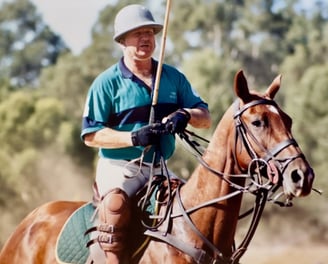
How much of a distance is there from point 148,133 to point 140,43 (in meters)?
0.83

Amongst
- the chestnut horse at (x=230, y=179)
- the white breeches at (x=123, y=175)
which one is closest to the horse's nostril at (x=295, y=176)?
the chestnut horse at (x=230, y=179)

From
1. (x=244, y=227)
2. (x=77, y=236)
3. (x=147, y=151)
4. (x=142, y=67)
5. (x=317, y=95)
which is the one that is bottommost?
(x=244, y=227)

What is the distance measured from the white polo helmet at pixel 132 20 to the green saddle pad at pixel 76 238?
144 cm

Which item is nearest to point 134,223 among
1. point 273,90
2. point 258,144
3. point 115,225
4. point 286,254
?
point 115,225

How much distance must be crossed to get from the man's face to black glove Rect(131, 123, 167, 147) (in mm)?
685

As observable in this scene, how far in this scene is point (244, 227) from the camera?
32.9 metres

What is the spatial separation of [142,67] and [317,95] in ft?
103

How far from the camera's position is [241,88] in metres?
7.51

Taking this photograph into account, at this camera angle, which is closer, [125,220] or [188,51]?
[125,220]

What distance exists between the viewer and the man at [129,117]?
7969 mm

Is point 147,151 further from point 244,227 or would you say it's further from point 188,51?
point 188,51

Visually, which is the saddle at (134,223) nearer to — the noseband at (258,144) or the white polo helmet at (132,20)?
the noseband at (258,144)

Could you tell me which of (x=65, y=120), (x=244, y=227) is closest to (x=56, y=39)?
(x=65, y=120)

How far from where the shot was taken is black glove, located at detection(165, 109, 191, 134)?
7809 millimetres
